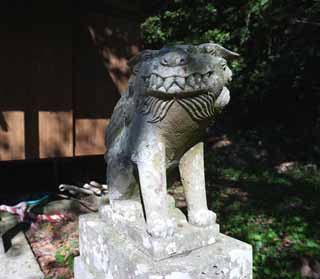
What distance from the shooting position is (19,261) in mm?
2869

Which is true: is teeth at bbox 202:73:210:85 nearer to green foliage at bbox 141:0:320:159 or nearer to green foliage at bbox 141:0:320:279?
green foliage at bbox 141:0:320:279

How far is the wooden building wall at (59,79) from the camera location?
12.1 feet

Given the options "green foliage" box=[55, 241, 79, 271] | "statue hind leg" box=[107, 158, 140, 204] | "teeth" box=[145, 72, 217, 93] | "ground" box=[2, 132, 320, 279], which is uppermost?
"teeth" box=[145, 72, 217, 93]

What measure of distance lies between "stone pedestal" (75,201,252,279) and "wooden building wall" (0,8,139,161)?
2.30 m

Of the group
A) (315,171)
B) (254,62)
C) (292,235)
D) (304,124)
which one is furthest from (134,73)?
(304,124)

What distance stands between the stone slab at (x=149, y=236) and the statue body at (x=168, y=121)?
44 mm

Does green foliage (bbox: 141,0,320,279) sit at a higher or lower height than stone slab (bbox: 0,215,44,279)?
higher

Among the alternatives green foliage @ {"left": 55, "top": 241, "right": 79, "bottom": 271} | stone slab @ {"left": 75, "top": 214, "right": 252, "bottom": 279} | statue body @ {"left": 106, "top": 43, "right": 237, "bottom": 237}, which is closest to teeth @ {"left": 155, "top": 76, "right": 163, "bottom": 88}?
statue body @ {"left": 106, "top": 43, "right": 237, "bottom": 237}

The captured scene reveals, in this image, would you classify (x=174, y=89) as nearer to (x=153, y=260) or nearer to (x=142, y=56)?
(x=142, y=56)

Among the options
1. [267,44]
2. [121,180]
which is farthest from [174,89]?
[267,44]

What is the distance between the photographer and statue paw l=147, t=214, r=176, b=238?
143 centimetres

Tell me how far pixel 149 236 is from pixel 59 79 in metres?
3.01

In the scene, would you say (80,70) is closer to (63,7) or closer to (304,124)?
(63,7)

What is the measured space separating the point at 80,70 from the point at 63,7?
0.78 metres
